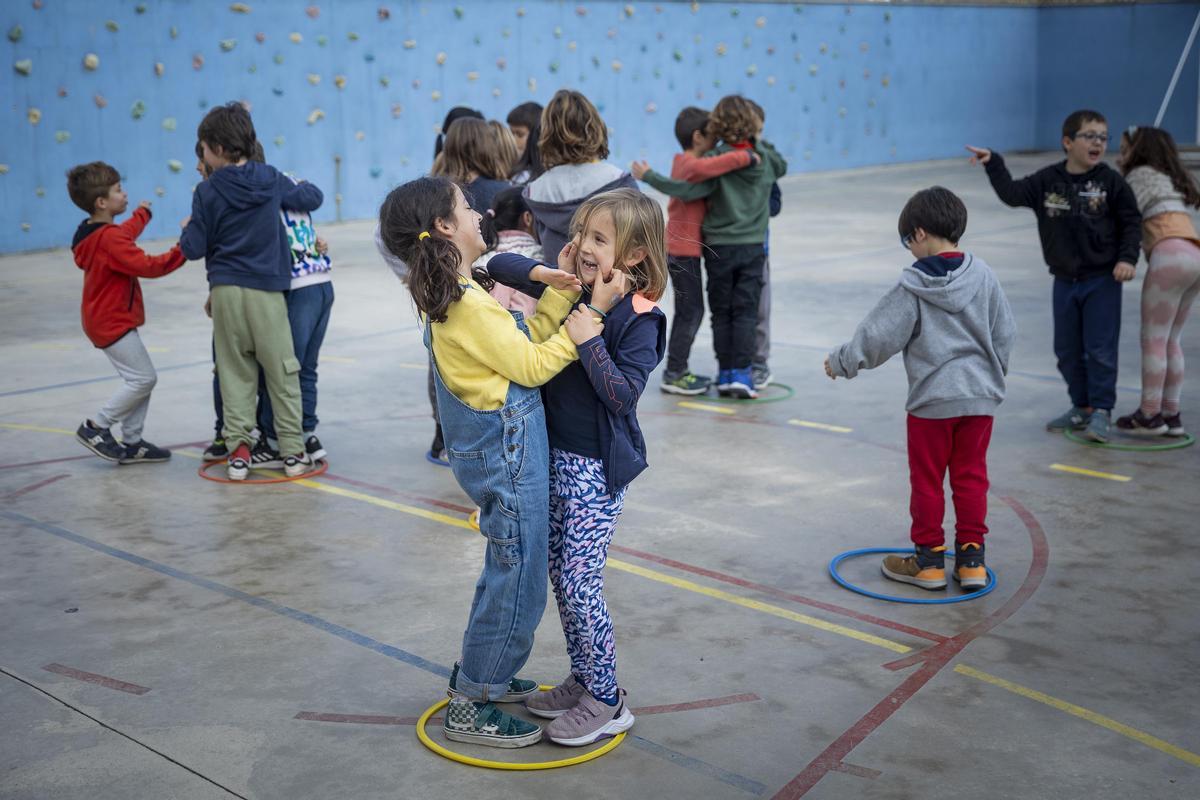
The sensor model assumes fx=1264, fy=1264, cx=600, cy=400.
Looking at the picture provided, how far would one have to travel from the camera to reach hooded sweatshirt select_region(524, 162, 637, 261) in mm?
5398

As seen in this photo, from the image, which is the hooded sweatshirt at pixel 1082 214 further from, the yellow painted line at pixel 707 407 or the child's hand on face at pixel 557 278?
the child's hand on face at pixel 557 278

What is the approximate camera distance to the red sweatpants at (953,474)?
14.3 ft

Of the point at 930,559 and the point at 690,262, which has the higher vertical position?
the point at 690,262

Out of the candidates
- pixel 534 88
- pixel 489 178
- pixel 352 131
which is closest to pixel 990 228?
pixel 534 88

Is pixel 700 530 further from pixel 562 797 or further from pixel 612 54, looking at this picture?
pixel 612 54

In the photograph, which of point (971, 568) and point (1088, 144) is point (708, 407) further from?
point (971, 568)

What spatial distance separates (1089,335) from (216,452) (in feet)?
13.9

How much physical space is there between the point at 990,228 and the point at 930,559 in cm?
1046

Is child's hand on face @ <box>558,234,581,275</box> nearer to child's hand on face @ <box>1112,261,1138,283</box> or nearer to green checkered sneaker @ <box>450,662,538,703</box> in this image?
green checkered sneaker @ <box>450,662,538,703</box>

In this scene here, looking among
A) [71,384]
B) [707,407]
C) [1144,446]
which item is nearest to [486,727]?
[707,407]

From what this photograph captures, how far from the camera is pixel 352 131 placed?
49.8 feet

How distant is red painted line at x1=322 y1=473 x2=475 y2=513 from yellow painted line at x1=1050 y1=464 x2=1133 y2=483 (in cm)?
266

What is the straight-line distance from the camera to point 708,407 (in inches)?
274

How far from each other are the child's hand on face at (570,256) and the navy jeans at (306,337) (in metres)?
2.87
